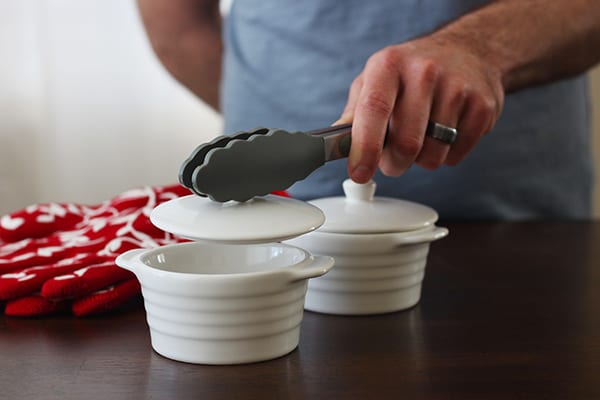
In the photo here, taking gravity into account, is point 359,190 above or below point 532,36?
below

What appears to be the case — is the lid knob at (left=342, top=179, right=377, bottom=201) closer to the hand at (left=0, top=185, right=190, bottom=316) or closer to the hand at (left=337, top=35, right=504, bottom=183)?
the hand at (left=337, top=35, right=504, bottom=183)

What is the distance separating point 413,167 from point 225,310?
1.90ft

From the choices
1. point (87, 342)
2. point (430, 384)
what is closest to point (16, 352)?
point (87, 342)

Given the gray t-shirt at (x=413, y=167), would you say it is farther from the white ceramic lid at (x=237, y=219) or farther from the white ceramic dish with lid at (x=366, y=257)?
the white ceramic lid at (x=237, y=219)

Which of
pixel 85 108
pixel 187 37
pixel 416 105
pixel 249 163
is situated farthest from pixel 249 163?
pixel 85 108

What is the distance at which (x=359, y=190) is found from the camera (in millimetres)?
802

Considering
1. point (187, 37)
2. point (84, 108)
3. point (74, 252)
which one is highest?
point (187, 37)

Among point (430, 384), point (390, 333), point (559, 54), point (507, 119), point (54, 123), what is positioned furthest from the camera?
point (54, 123)

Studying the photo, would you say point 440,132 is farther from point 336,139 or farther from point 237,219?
point 237,219

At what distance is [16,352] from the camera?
670 mm

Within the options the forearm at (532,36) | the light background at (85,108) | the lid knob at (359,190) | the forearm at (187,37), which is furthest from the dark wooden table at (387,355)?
the light background at (85,108)

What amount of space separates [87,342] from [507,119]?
2.35 feet

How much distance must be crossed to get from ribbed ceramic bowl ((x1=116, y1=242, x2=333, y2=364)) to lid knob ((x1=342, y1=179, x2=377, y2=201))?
0.14m

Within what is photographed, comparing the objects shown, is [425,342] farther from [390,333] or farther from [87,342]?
[87,342]
